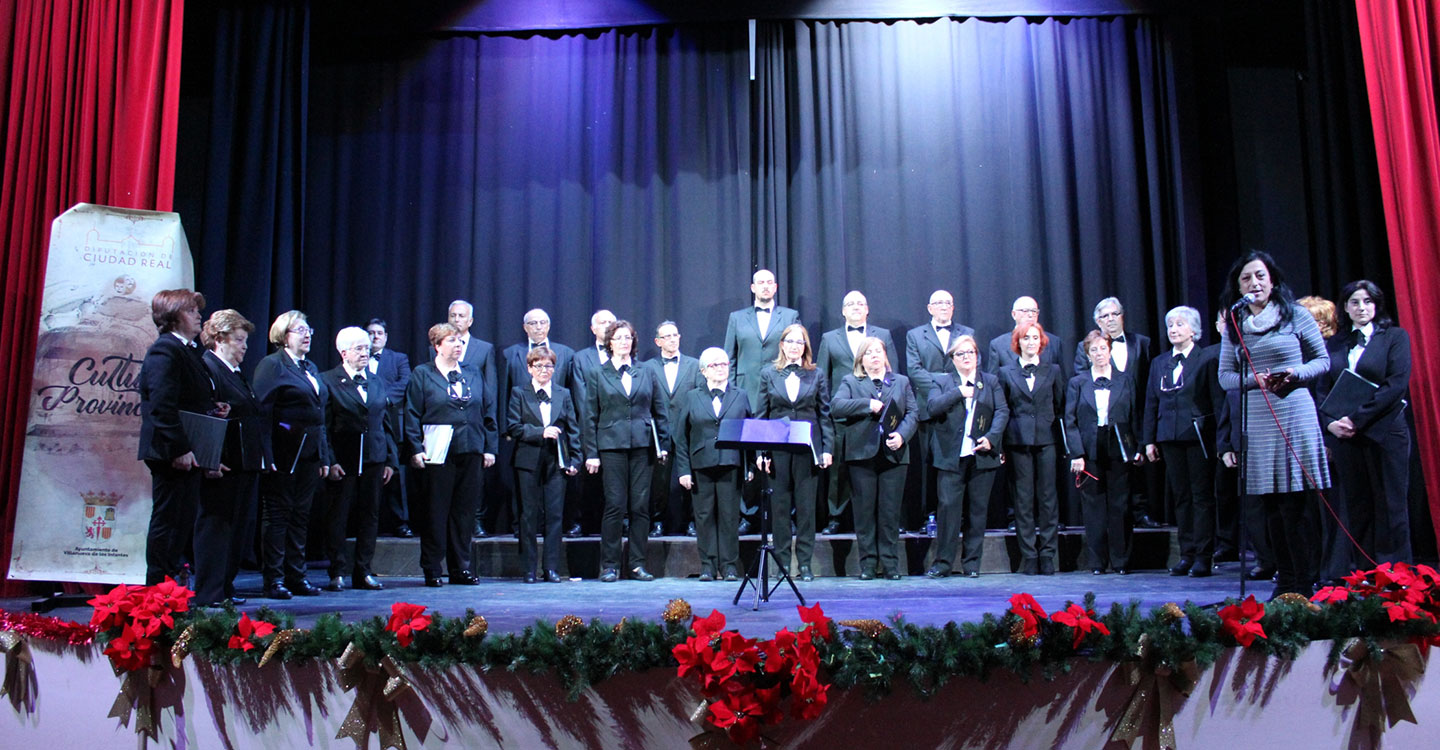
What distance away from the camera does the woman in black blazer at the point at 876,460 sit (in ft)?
17.9

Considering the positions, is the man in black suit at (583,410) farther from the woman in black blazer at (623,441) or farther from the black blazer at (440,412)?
the black blazer at (440,412)

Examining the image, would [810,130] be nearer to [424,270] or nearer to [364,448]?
[424,270]

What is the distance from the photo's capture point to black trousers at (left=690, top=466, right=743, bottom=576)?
5539mm

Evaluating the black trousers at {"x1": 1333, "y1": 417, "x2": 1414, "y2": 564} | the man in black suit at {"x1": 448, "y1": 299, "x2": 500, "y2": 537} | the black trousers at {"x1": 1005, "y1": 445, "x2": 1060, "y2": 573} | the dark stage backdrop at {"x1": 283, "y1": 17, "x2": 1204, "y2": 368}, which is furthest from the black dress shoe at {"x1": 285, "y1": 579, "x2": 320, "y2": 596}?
the black trousers at {"x1": 1333, "y1": 417, "x2": 1414, "y2": 564}

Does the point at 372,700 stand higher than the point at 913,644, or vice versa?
the point at 913,644

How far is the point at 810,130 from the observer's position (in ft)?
23.7

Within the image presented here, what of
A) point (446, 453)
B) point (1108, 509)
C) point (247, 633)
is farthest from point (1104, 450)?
point (247, 633)

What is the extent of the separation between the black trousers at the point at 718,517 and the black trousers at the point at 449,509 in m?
1.18

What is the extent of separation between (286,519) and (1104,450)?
4226 mm

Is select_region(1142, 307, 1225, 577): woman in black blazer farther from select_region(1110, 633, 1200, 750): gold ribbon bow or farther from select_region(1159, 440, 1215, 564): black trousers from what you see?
select_region(1110, 633, 1200, 750): gold ribbon bow

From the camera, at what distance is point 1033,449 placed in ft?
18.9

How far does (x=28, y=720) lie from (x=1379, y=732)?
12.4 ft

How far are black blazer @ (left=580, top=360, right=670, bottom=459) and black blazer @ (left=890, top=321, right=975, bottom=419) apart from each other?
1511 mm

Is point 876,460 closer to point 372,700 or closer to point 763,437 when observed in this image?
point 763,437
